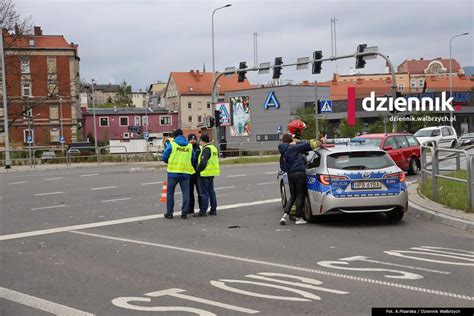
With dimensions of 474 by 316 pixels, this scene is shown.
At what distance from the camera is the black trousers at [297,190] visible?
38.4 ft

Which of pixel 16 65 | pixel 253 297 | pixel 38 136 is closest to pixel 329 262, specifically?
pixel 253 297

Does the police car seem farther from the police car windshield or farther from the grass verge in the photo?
the grass verge

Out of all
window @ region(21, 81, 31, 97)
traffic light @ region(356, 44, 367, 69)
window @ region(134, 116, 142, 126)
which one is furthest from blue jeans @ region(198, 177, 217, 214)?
window @ region(134, 116, 142, 126)

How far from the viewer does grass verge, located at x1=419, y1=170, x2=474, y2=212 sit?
11773 millimetres

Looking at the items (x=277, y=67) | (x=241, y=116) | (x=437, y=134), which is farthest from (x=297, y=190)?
(x=241, y=116)

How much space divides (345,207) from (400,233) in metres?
1.11

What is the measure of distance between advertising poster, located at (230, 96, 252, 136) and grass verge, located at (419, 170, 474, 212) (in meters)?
67.3

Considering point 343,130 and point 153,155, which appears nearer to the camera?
point 153,155

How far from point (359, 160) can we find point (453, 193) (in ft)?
7.52

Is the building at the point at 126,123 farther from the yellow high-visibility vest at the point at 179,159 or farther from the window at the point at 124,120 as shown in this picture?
the yellow high-visibility vest at the point at 179,159

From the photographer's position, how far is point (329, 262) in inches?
318

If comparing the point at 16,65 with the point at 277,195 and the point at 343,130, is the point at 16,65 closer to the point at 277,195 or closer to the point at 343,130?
the point at 343,130

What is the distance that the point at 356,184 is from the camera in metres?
11.1

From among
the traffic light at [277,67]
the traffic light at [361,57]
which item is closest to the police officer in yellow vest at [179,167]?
the traffic light at [361,57]
